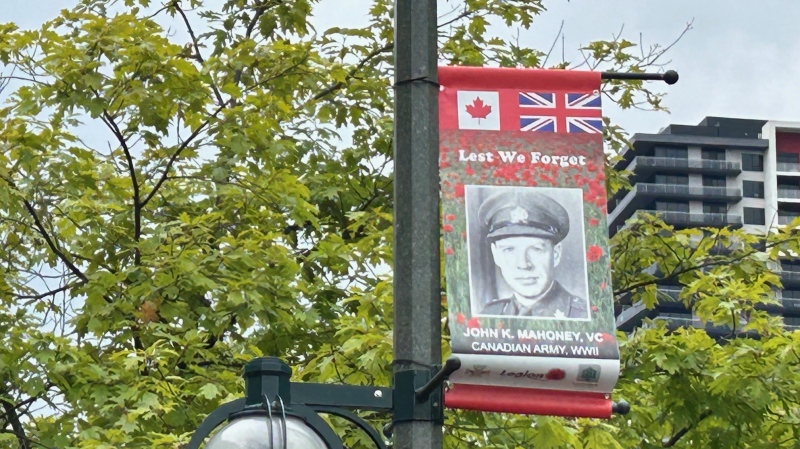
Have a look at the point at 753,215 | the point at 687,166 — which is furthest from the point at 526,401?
the point at 753,215

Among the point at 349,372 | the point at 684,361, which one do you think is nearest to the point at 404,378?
the point at 349,372

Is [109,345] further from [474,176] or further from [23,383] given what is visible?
[474,176]

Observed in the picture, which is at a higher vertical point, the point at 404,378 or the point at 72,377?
the point at 72,377

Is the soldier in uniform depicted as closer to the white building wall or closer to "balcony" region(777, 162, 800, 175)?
the white building wall

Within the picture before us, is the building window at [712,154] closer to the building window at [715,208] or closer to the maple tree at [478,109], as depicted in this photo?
the building window at [715,208]

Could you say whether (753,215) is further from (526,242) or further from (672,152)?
(526,242)

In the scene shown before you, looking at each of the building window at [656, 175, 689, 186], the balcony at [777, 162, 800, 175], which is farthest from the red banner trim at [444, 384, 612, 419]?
the balcony at [777, 162, 800, 175]

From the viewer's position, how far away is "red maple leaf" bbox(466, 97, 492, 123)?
4.90 metres

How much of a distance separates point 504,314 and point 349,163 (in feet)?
31.5

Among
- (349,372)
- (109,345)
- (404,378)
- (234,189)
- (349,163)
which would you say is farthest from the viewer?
(349,163)

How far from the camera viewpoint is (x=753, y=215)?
13462 centimetres

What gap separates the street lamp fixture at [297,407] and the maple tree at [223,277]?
4.00 meters

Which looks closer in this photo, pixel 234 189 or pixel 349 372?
pixel 349 372

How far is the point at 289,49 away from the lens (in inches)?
480
